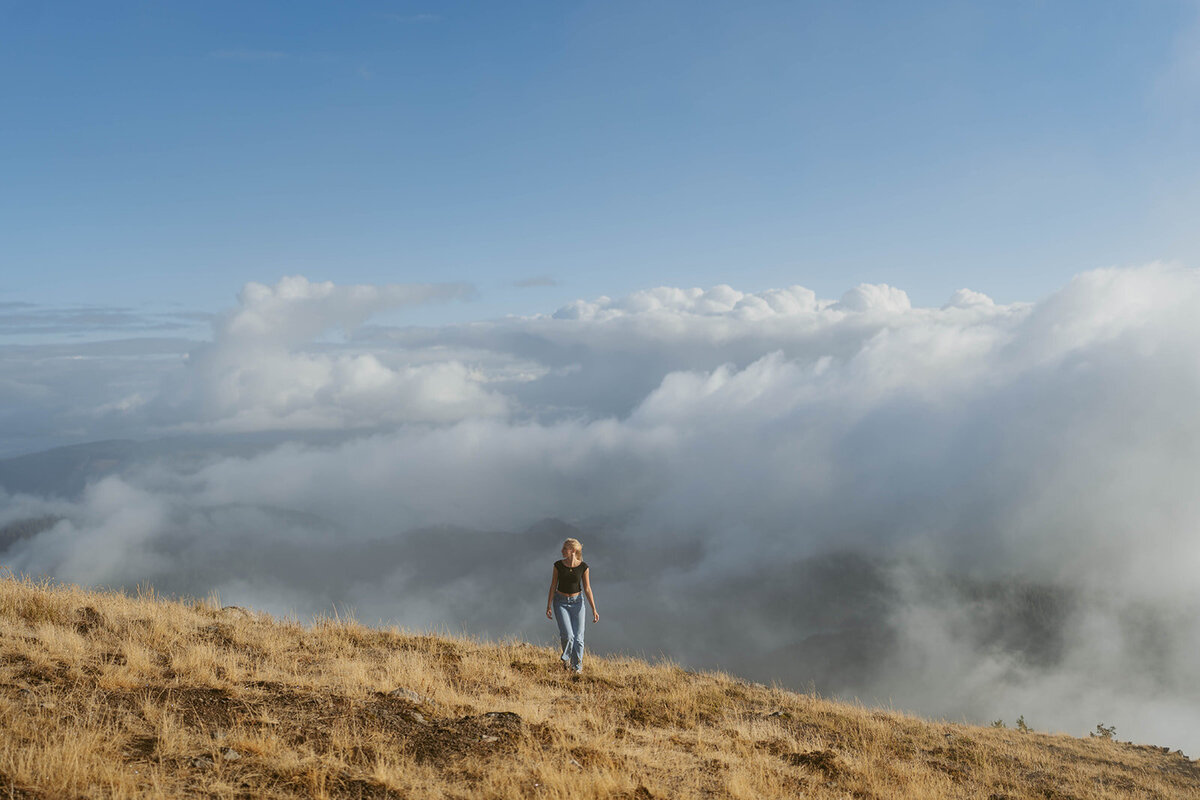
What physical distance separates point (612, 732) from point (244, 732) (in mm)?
4481

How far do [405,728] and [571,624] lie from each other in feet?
14.4

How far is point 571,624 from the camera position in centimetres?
1169

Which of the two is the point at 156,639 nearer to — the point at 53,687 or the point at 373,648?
the point at 53,687

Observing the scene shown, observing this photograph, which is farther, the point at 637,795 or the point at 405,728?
the point at 405,728

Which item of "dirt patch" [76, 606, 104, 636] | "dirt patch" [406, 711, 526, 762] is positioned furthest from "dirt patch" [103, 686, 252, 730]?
"dirt patch" [76, 606, 104, 636]

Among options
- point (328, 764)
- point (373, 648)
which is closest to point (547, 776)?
point (328, 764)

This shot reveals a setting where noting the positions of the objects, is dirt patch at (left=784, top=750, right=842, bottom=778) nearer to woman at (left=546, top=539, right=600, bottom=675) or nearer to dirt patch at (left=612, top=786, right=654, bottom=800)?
dirt patch at (left=612, top=786, right=654, bottom=800)

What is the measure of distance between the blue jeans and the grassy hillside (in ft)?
2.16

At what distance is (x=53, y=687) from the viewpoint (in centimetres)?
728

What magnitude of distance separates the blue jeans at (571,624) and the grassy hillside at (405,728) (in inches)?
26.0

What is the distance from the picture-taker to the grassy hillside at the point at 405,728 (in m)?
5.88

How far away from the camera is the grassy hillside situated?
5875 mm

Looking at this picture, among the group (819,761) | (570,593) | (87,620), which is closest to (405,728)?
(570,593)

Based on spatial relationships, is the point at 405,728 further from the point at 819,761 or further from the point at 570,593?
the point at 819,761
